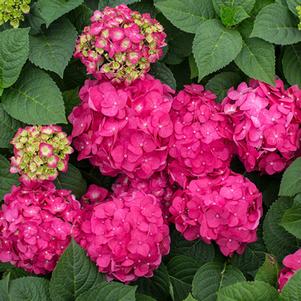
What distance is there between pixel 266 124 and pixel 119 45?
1.61ft

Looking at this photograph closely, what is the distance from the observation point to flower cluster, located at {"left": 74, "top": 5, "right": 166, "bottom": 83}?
198cm

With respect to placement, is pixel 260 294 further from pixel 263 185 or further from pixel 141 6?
pixel 141 6

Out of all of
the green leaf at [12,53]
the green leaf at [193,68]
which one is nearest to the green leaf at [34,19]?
the green leaf at [12,53]

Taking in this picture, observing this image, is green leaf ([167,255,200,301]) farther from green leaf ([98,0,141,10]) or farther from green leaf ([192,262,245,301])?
green leaf ([98,0,141,10])

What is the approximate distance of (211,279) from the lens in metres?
2.09

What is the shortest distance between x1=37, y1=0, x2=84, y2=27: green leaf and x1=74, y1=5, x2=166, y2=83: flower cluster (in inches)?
4.0

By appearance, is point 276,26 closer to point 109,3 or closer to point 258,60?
point 258,60

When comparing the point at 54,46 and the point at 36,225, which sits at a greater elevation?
the point at 54,46

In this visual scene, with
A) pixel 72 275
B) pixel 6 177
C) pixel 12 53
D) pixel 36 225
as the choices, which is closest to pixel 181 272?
pixel 72 275

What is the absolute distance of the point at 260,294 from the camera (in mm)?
1797

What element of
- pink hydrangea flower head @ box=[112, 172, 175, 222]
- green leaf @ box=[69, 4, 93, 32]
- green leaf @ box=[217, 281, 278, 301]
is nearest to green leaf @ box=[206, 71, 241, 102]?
pink hydrangea flower head @ box=[112, 172, 175, 222]

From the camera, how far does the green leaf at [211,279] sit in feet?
6.73

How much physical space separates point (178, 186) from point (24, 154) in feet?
1.63

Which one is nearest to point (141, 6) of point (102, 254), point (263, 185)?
point (263, 185)
